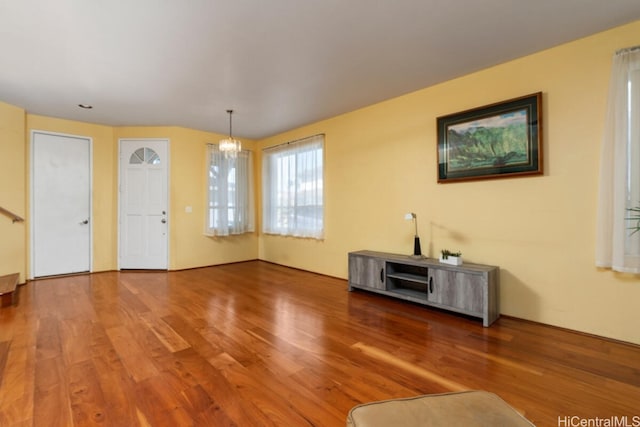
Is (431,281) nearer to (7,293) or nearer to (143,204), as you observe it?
(7,293)

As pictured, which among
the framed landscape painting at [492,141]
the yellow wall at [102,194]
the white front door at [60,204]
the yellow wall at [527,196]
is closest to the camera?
the yellow wall at [527,196]

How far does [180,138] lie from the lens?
557 cm

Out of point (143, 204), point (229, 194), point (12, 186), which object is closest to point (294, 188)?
point (229, 194)

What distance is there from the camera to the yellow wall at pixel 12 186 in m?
4.27

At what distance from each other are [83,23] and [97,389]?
2794mm

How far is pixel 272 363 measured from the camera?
225 centimetres

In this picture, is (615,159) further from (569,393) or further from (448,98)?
(569,393)

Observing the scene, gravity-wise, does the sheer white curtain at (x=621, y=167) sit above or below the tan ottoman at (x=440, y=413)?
above

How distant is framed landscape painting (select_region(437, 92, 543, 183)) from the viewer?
2.95 m

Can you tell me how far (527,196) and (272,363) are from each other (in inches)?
114

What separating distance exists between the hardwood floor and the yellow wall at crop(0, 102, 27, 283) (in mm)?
1132

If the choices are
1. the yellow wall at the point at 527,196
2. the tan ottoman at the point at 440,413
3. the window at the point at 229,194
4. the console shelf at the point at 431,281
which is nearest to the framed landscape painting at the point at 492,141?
the yellow wall at the point at 527,196

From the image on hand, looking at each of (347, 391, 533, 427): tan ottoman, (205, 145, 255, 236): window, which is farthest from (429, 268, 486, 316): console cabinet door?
(205, 145, 255, 236): window

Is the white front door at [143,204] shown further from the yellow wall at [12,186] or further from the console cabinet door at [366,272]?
the console cabinet door at [366,272]
